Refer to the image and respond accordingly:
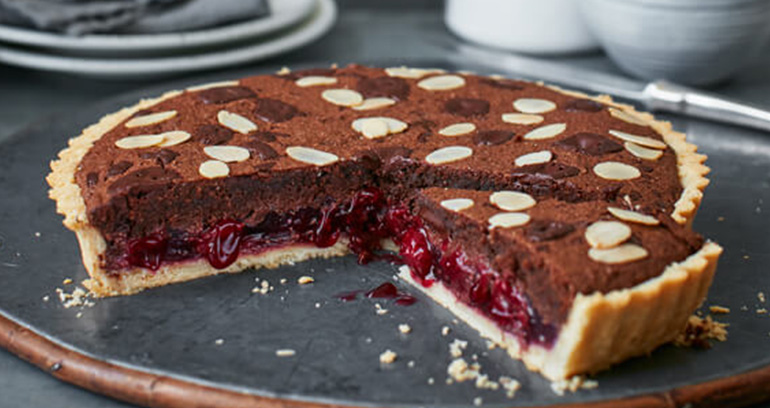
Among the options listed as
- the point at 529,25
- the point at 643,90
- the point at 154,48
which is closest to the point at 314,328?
the point at 154,48

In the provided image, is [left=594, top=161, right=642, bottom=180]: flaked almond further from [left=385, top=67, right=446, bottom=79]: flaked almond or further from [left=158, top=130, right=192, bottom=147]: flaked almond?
[left=158, top=130, right=192, bottom=147]: flaked almond

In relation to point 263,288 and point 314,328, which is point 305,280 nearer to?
point 263,288

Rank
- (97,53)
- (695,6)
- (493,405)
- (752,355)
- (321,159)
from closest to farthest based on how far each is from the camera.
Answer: (493,405)
(752,355)
(321,159)
(695,6)
(97,53)

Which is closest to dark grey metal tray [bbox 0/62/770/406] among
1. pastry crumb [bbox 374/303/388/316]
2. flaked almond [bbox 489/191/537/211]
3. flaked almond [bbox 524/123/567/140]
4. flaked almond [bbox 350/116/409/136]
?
pastry crumb [bbox 374/303/388/316]

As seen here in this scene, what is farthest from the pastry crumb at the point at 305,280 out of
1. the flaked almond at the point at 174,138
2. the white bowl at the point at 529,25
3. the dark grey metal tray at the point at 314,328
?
the white bowl at the point at 529,25

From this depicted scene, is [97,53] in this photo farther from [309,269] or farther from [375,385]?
[375,385]

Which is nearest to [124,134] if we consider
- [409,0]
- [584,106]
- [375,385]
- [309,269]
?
[309,269]
